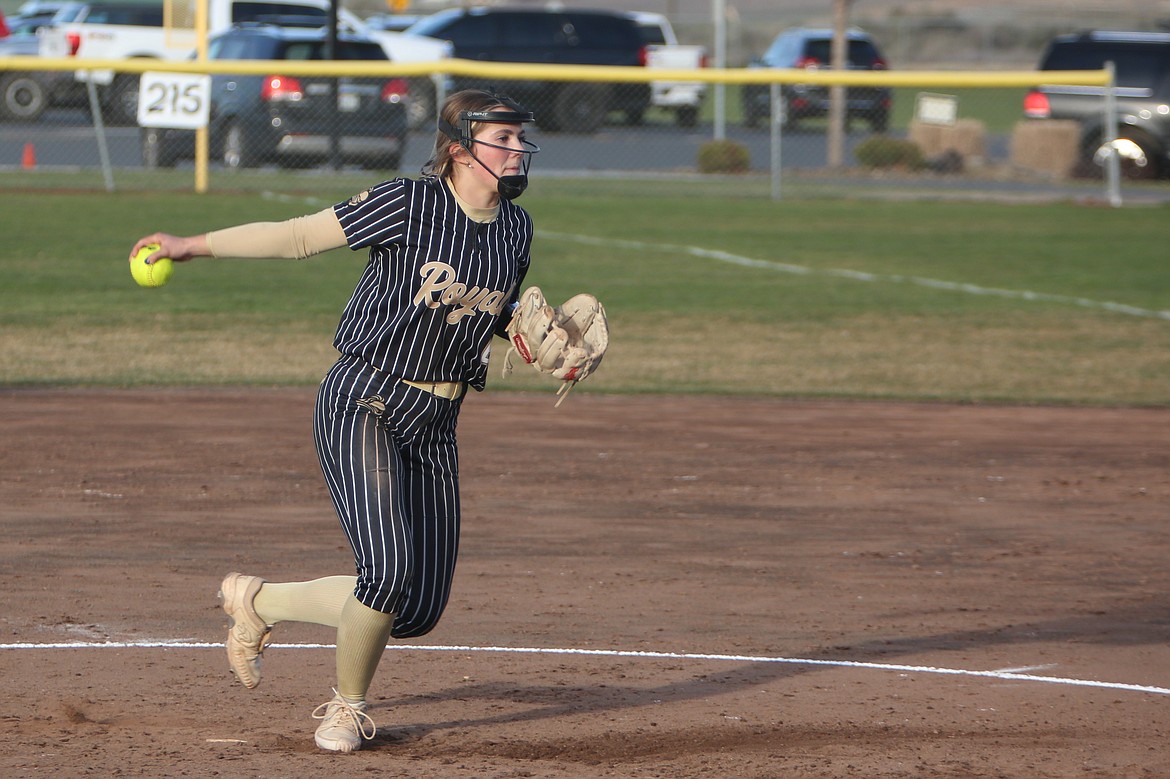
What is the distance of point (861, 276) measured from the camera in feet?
59.2

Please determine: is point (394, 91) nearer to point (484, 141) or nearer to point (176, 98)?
point (176, 98)

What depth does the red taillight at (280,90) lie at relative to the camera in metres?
23.4

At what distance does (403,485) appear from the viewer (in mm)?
4992

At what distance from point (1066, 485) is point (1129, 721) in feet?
13.3

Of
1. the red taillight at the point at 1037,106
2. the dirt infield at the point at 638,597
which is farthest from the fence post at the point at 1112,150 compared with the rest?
the dirt infield at the point at 638,597

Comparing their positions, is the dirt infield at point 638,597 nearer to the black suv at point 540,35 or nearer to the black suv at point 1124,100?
the black suv at point 1124,100

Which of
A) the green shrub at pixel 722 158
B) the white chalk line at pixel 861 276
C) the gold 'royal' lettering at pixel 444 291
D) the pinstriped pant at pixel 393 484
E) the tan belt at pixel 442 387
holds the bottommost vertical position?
the white chalk line at pixel 861 276

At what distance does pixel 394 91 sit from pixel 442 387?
19680 mm

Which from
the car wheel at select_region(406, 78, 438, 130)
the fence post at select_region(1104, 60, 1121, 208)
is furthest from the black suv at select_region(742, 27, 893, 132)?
the car wheel at select_region(406, 78, 438, 130)

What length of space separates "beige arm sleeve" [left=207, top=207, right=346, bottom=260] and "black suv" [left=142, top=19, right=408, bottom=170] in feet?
61.6

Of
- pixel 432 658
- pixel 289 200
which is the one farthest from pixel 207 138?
pixel 432 658

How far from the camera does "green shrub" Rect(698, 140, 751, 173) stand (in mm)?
27500

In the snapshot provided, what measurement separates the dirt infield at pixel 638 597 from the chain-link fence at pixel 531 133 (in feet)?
40.8

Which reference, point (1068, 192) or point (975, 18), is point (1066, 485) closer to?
point (1068, 192)
